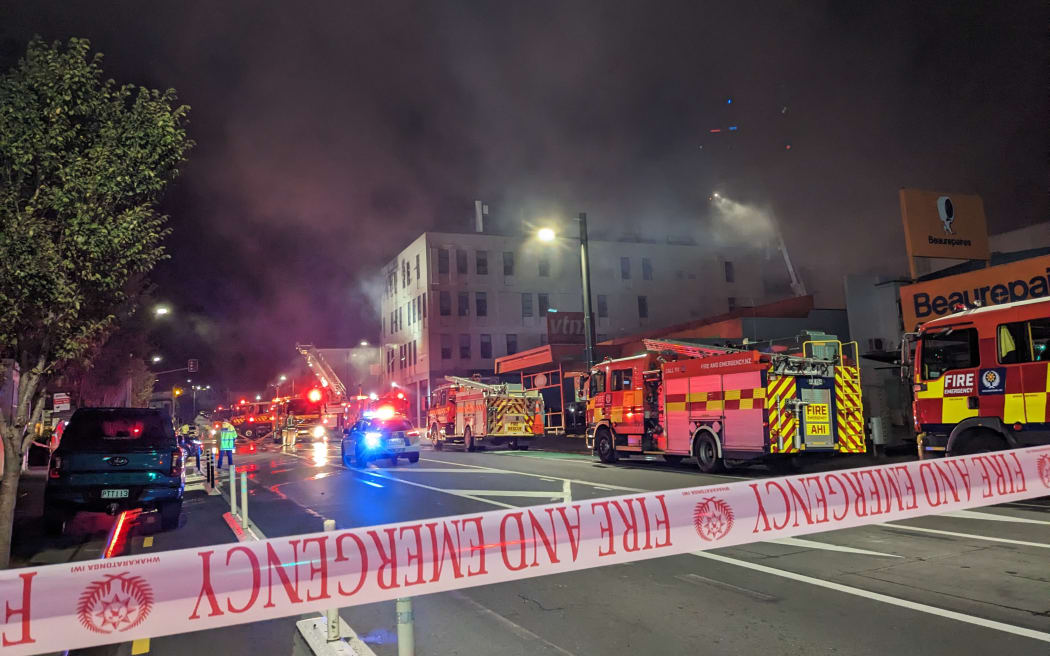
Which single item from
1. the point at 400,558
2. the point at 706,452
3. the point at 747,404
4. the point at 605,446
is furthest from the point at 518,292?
the point at 400,558

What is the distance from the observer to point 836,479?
4.89 meters

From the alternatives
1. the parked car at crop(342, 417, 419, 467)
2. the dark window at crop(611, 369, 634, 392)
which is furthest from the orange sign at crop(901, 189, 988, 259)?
the parked car at crop(342, 417, 419, 467)

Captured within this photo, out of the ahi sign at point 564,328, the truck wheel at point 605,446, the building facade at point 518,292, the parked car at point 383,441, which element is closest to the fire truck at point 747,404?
the truck wheel at point 605,446

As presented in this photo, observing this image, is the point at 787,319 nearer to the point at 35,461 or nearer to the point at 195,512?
the point at 195,512

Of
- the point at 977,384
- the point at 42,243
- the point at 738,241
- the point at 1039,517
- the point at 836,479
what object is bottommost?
the point at 1039,517

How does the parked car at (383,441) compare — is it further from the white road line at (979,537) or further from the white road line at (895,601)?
the white road line at (979,537)

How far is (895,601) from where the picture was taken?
5219 millimetres

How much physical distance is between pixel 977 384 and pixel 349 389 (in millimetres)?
37653

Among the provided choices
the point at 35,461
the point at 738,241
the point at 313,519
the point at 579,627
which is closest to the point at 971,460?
the point at 579,627

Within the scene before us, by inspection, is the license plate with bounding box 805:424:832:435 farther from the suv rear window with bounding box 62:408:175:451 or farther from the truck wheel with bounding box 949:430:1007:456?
the suv rear window with bounding box 62:408:175:451

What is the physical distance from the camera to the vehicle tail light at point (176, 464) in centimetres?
996

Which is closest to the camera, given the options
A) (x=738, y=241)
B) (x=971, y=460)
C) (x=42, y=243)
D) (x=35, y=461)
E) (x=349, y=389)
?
(x=971, y=460)

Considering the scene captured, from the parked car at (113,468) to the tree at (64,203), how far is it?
1257mm

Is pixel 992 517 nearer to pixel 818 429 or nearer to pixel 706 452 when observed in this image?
pixel 818 429
